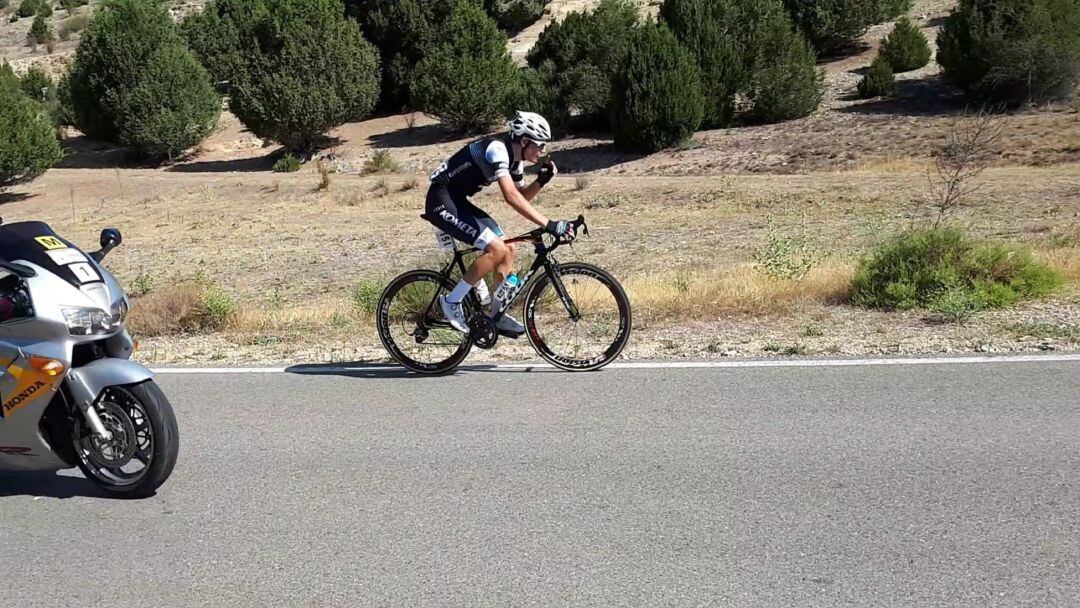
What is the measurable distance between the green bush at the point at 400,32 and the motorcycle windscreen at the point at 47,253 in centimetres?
4588

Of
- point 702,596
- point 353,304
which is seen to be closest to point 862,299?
point 353,304

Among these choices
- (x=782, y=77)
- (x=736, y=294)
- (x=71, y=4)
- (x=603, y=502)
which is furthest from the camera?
(x=71, y=4)

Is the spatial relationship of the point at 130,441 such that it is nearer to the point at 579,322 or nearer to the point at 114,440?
the point at 114,440

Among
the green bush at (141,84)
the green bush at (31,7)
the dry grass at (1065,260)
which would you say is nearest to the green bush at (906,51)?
the green bush at (141,84)

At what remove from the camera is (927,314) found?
905cm

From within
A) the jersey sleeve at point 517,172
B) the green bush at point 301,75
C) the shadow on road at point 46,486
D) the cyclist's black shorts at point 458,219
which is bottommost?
the shadow on road at point 46,486

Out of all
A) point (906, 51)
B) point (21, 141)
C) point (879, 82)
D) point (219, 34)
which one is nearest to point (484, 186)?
point (879, 82)

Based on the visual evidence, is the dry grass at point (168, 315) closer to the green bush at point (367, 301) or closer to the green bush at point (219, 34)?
the green bush at point (367, 301)

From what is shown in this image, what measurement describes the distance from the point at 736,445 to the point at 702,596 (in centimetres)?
184

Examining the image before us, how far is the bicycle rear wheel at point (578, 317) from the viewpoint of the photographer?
24.7ft

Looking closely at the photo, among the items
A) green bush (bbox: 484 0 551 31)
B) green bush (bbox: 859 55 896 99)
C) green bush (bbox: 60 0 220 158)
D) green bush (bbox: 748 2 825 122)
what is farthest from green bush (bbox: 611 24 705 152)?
green bush (bbox: 484 0 551 31)

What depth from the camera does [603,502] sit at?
486 centimetres

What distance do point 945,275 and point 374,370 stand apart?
555 centimetres

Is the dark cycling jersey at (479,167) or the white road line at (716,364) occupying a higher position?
the dark cycling jersey at (479,167)
